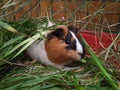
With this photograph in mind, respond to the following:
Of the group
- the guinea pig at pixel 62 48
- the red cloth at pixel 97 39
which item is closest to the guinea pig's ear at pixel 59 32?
the guinea pig at pixel 62 48

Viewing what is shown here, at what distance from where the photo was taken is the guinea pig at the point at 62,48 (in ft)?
4.19

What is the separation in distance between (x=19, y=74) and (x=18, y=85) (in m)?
0.13

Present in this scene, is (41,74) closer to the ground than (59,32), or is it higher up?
closer to the ground

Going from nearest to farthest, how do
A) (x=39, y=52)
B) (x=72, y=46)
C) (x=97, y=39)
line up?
(x=72, y=46)
(x=39, y=52)
(x=97, y=39)

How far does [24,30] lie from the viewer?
1.44 meters

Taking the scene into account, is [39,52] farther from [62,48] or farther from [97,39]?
[97,39]

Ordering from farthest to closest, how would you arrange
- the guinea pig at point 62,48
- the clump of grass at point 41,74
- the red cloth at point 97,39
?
the red cloth at point 97,39 < the guinea pig at point 62,48 < the clump of grass at point 41,74

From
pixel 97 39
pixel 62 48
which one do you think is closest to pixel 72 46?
pixel 62 48

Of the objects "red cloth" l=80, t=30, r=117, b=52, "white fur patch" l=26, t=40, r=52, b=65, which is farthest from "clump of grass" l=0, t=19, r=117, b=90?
"red cloth" l=80, t=30, r=117, b=52

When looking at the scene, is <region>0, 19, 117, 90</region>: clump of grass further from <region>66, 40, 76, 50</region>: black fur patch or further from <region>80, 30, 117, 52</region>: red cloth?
<region>80, 30, 117, 52</region>: red cloth

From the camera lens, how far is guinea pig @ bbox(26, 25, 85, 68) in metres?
1.28

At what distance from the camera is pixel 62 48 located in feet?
4.20

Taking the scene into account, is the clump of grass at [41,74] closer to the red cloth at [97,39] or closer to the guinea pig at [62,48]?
the guinea pig at [62,48]

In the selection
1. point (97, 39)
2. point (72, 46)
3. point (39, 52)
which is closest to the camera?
point (72, 46)
